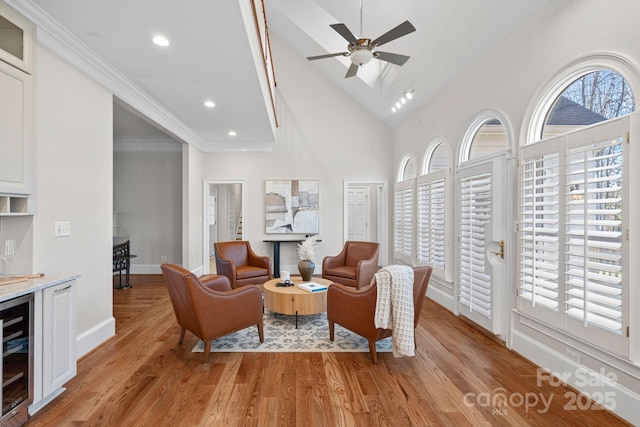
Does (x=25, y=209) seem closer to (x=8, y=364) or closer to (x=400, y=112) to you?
(x=8, y=364)

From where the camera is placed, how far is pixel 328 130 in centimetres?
633

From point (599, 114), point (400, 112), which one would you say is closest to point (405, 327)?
point (599, 114)

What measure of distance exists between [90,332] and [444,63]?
513 cm


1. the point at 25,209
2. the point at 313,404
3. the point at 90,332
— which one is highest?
the point at 25,209

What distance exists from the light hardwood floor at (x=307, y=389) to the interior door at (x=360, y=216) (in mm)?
4202

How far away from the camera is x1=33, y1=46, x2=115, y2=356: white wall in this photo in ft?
7.75

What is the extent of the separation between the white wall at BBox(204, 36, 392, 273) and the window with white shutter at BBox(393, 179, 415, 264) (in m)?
0.74

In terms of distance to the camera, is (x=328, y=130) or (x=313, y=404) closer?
(x=313, y=404)

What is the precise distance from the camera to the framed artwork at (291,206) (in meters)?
6.27

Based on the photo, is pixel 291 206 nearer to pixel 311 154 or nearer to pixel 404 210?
pixel 311 154

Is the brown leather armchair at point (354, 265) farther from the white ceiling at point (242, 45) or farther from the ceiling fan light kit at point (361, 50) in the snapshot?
the ceiling fan light kit at point (361, 50)

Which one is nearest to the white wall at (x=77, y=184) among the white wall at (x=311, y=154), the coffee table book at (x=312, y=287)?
the coffee table book at (x=312, y=287)

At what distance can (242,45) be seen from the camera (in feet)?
8.55

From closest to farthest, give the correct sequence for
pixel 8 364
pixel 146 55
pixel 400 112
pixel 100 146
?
1. pixel 8 364
2. pixel 146 55
3. pixel 100 146
4. pixel 400 112
